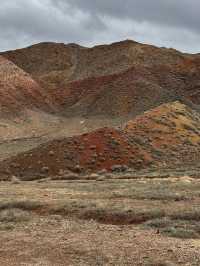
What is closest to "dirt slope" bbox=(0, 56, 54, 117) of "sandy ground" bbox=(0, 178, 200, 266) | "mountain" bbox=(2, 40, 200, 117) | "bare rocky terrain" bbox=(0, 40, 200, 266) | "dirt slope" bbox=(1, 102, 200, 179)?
"bare rocky terrain" bbox=(0, 40, 200, 266)

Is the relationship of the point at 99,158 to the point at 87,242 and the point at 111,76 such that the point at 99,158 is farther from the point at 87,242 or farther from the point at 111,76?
the point at 111,76

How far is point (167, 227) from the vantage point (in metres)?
15.2

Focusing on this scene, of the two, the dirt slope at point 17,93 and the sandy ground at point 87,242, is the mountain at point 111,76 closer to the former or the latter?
the dirt slope at point 17,93

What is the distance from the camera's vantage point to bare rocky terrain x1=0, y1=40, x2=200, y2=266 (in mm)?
13797

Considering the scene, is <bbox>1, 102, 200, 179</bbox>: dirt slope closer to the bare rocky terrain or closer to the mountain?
the bare rocky terrain

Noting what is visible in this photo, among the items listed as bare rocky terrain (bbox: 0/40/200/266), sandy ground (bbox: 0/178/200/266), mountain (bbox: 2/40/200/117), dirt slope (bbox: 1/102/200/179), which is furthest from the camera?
mountain (bbox: 2/40/200/117)

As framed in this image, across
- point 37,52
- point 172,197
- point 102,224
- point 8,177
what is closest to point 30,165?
point 8,177

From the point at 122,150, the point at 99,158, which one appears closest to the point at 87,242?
the point at 99,158

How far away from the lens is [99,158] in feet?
124

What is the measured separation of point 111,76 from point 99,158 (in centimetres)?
4742

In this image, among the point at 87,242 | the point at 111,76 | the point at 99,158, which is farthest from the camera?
the point at 111,76

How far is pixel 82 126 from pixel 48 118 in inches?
399

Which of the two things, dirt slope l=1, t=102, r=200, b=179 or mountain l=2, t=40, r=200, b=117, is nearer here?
dirt slope l=1, t=102, r=200, b=179

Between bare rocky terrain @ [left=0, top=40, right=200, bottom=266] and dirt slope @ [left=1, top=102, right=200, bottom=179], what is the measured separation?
9 centimetres
